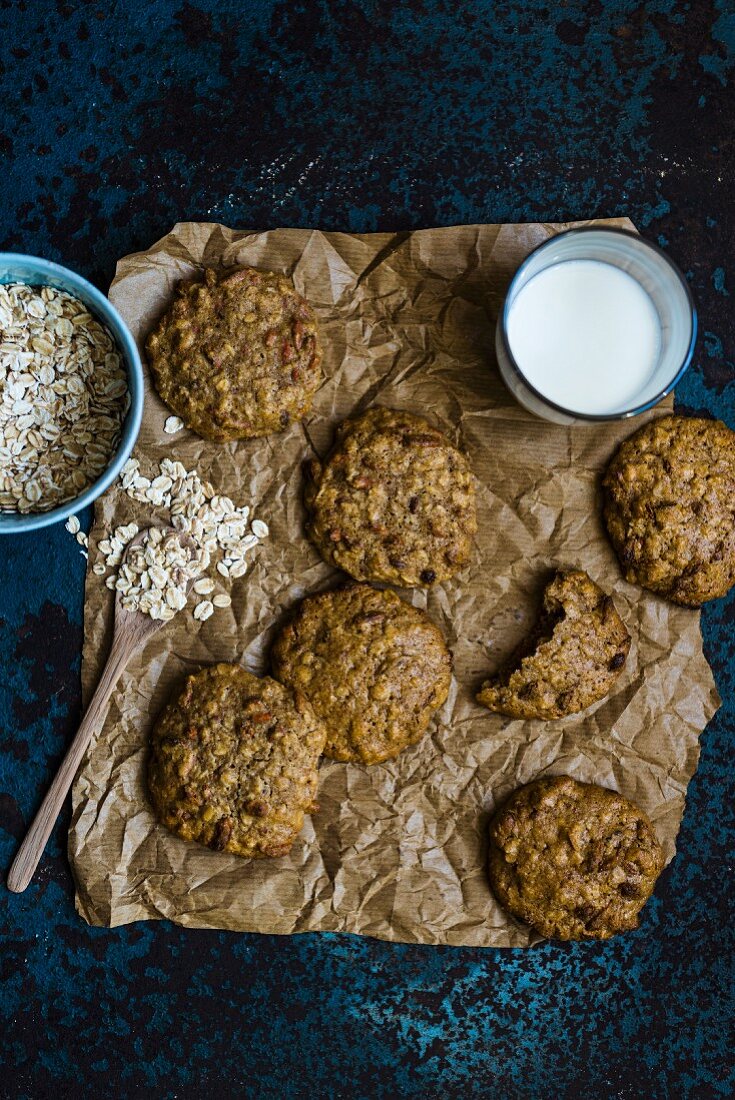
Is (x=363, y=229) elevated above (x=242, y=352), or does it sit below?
above

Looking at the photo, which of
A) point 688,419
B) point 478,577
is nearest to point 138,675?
point 478,577

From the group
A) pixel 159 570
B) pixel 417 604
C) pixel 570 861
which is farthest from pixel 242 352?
pixel 570 861

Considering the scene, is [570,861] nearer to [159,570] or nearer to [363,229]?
[159,570]

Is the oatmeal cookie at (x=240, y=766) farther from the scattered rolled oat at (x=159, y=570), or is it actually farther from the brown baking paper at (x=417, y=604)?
the scattered rolled oat at (x=159, y=570)

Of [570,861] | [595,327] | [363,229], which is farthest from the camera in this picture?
[363,229]

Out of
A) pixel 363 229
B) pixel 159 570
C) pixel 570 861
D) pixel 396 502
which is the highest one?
pixel 363 229

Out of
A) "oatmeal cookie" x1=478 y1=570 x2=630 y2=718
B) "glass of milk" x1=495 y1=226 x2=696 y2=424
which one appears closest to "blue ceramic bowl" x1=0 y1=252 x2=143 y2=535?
"glass of milk" x1=495 y1=226 x2=696 y2=424
